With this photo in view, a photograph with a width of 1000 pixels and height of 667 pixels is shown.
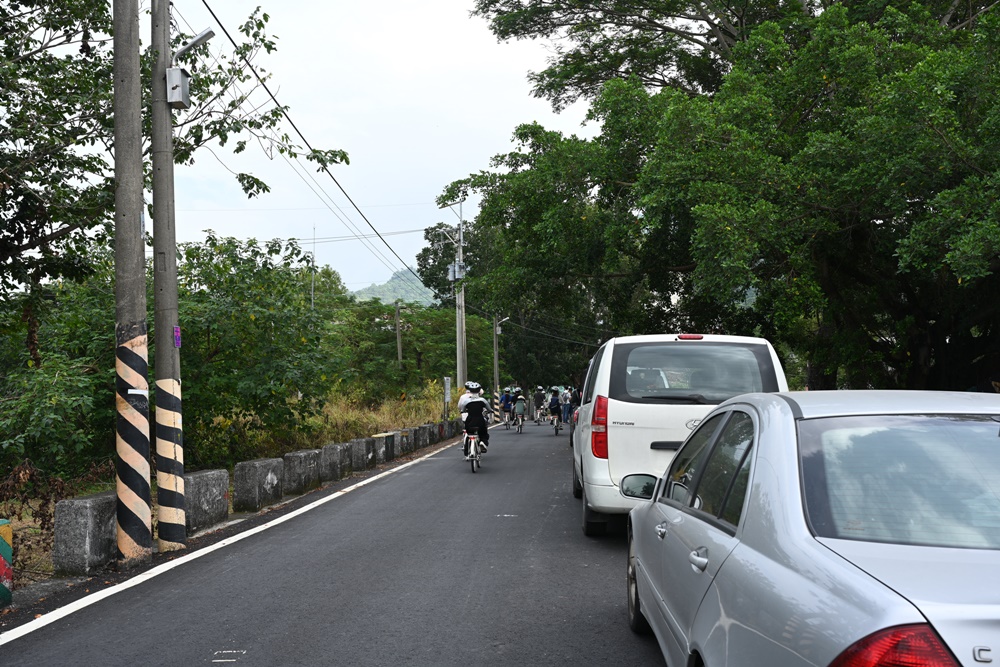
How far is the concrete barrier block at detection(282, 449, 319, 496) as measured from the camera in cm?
1324

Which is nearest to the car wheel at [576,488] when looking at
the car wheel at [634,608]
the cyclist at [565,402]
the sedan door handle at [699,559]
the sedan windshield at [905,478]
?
the car wheel at [634,608]

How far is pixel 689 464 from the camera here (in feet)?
14.6

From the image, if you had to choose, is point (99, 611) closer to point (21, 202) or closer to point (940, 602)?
point (940, 602)

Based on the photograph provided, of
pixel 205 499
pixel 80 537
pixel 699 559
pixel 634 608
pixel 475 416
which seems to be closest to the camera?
pixel 699 559

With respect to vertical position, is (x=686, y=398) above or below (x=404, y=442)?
above

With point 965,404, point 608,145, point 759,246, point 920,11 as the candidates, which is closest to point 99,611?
point 965,404

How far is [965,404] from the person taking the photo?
3254 millimetres

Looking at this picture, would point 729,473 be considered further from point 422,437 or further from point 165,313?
point 422,437

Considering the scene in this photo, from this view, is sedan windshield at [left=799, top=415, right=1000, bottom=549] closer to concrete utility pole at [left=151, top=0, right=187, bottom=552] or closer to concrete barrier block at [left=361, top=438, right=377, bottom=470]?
concrete utility pole at [left=151, top=0, right=187, bottom=552]

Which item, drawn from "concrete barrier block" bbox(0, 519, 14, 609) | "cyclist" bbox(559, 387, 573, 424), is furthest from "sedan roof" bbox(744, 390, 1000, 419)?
"cyclist" bbox(559, 387, 573, 424)

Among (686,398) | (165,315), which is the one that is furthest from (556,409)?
(686,398)

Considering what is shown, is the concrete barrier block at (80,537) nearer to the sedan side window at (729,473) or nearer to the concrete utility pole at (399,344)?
the sedan side window at (729,473)

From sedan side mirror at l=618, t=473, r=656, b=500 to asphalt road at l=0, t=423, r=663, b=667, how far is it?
3.00ft

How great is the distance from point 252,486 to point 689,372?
19.3ft
